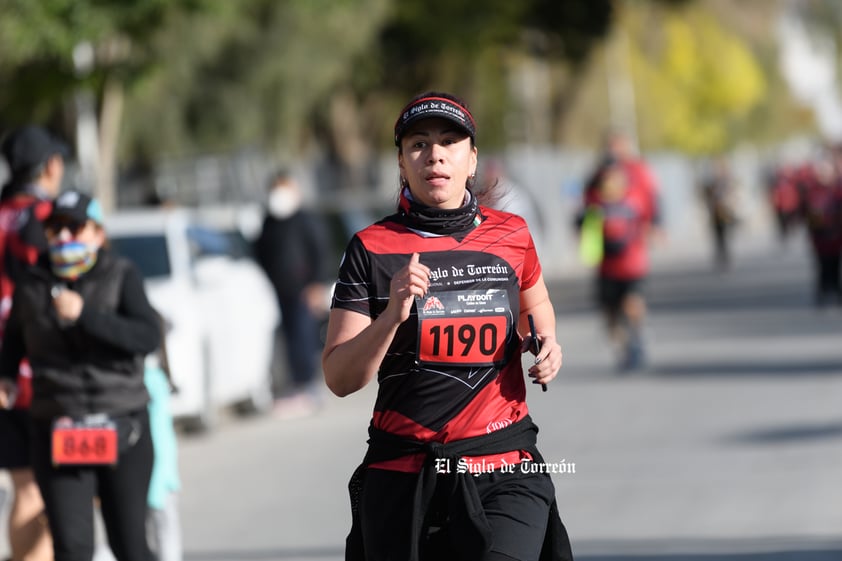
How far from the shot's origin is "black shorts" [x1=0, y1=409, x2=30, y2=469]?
721cm

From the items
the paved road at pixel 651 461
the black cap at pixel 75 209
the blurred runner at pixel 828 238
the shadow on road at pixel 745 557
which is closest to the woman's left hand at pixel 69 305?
the black cap at pixel 75 209

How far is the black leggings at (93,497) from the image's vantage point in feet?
21.1

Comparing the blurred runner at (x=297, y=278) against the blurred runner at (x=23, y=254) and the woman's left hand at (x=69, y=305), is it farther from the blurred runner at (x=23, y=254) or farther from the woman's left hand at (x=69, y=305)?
the woman's left hand at (x=69, y=305)

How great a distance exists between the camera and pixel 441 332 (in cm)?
476

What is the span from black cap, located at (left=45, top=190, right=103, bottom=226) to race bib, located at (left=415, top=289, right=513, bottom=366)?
222 cm

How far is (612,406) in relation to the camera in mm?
14398

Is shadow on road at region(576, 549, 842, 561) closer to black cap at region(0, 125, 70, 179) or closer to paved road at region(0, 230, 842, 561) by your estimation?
paved road at region(0, 230, 842, 561)

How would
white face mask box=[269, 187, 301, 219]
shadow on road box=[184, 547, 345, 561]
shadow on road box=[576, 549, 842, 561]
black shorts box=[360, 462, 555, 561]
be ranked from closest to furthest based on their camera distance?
black shorts box=[360, 462, 555, 561], shadow on road box=[576, 549, 842, 561], shadow on road box=[184, 547, 345, 561], white face mask box=[269, 187, 301, 219]

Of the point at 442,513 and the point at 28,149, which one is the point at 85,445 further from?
the point at 442,513

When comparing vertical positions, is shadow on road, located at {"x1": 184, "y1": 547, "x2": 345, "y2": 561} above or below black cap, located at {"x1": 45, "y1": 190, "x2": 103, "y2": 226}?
below

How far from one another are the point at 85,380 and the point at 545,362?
2.43m

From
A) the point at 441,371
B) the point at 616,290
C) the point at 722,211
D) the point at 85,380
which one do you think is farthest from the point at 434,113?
the point at 722,211

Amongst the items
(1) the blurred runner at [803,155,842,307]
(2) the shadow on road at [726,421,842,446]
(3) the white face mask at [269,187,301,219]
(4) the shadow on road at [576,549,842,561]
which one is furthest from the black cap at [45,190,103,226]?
(1) the blurred runner at [803,155,842,307]

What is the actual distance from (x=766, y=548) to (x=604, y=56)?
52.5 m
